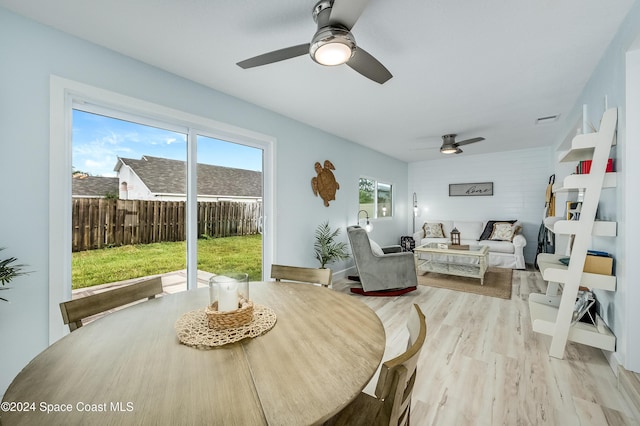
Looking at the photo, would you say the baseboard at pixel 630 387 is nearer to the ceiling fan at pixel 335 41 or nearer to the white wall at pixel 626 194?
the white wall at pixel 626 194

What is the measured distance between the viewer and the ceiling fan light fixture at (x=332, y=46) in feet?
4.75

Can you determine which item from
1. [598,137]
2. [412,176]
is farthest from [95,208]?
[412,176]

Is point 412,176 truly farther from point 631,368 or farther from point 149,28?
point 149,28

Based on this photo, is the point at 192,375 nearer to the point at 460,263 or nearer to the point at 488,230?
the point at 460,263

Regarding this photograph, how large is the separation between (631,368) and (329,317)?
6.93 ft

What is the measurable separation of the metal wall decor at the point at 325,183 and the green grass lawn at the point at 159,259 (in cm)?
121

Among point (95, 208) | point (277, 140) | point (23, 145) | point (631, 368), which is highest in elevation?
point (277, 140)

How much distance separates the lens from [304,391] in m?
0.70

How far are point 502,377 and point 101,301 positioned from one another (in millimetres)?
2594

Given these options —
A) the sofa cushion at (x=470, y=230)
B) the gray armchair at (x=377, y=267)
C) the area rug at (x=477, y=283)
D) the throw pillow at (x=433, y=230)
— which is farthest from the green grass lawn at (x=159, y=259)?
the sofa cushion at (x=470, y=230)

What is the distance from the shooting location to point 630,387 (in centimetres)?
161

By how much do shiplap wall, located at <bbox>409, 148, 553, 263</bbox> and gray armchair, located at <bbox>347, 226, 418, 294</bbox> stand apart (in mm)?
3888

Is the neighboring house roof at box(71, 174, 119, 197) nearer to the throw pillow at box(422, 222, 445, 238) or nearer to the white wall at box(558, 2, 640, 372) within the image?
the white wall at box(558, 2, 640, 372)

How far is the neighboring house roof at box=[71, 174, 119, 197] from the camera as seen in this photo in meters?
2.06
